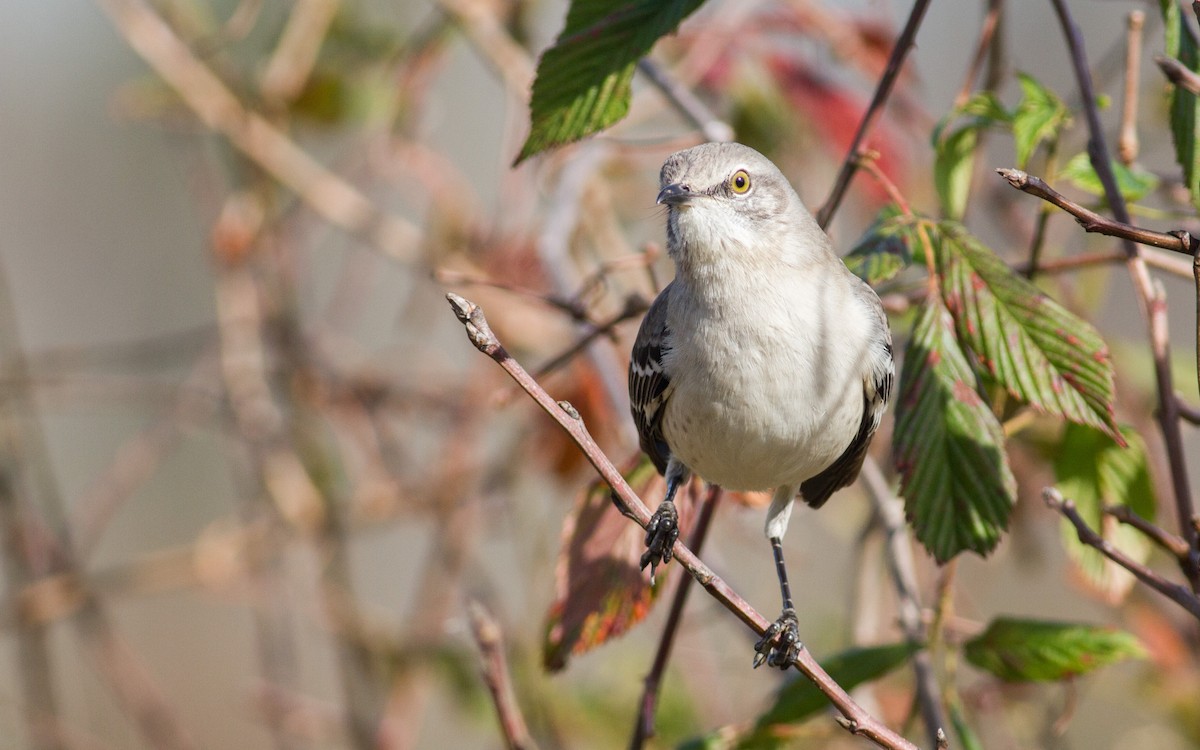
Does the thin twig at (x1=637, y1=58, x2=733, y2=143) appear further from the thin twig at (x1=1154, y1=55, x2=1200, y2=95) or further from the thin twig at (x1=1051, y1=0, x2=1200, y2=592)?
the thin twig at (x1=1154, y1=55, x2=1200, y2=95)

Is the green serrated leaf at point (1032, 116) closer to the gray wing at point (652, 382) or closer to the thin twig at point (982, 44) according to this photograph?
the thin twig at point (982, 44)

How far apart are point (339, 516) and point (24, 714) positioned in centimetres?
148

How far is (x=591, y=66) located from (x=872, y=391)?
110 cm

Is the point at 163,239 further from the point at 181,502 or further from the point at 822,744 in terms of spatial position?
the point at 822,744

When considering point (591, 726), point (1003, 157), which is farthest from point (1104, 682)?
point (1003, 157)

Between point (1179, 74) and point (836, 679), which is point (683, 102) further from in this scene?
point (1179, 74)

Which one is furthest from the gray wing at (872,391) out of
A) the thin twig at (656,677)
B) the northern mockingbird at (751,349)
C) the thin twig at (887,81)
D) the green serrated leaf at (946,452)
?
the thin twig at (656,677)

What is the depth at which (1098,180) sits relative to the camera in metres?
2.55

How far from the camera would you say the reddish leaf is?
2.61 m

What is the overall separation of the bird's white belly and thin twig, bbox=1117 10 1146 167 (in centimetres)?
87

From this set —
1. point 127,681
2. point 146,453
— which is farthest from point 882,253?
point 127,681

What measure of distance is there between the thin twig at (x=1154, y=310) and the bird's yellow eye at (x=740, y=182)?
2.75ft

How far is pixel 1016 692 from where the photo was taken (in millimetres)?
4195

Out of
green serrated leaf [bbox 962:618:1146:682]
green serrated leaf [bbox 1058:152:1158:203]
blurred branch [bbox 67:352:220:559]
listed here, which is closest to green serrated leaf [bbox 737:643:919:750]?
green serrated leaf [bbox 962:618:1146:682]
